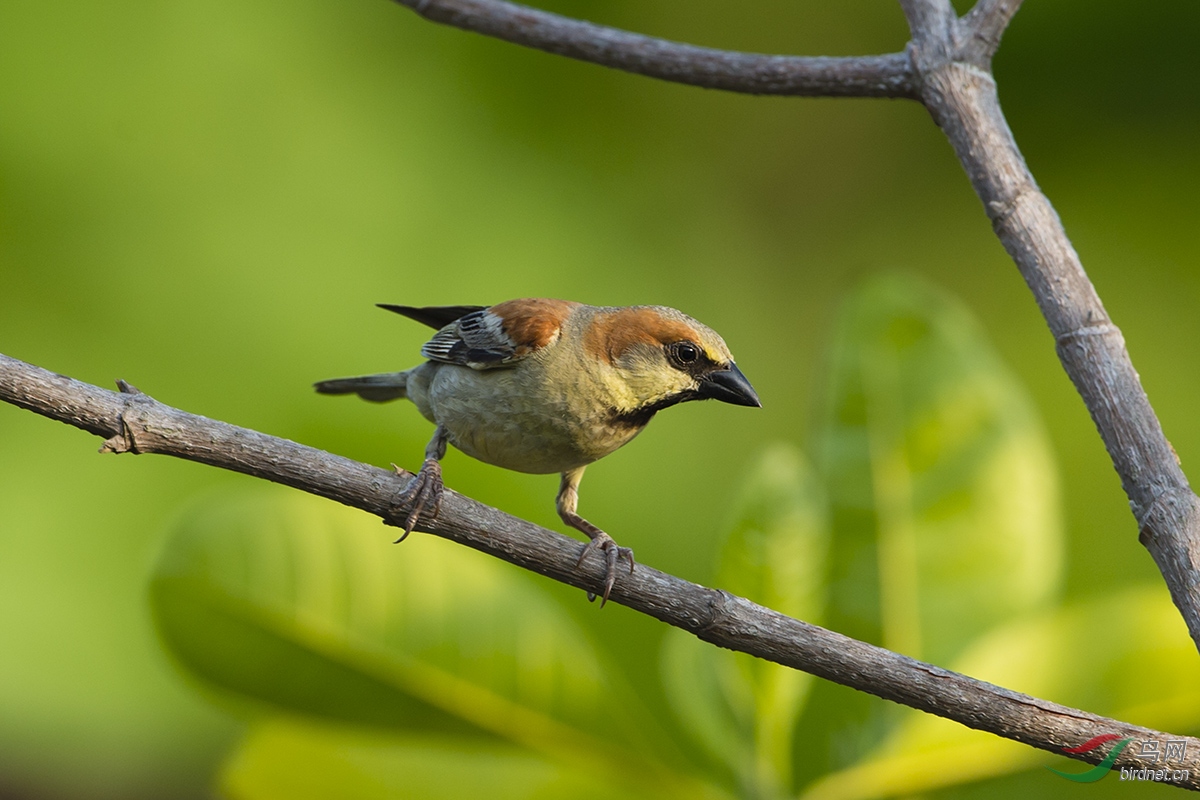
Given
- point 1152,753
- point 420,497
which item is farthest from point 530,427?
point 1152,753

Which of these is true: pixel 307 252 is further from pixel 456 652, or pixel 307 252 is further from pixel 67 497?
pixel 456 652

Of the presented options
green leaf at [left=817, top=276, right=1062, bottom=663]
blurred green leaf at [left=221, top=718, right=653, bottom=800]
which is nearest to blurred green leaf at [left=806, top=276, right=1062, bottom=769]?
green leaf at [left=817, top=276, right=1062, bottom=663]

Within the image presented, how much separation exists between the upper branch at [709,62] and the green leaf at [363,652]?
779 millimetres

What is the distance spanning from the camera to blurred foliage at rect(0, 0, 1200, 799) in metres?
2.07

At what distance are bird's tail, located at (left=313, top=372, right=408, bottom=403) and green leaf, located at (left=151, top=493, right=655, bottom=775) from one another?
55 cm

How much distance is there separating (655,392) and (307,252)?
1179 mm

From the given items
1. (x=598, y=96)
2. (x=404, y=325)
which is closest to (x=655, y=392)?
(x=404, y=325)

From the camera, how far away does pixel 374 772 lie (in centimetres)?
125

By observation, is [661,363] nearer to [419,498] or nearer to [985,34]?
[419,498]

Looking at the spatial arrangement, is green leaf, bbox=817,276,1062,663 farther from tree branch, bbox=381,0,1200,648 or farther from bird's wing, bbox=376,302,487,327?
bird's wing, bbox=376,302,487,327

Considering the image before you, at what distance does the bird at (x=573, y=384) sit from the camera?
1.41m

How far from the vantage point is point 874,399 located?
1431mm

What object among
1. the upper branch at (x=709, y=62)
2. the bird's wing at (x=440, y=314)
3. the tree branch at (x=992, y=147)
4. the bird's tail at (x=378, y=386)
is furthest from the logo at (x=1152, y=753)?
the bird's tail at (x=378, y=386)

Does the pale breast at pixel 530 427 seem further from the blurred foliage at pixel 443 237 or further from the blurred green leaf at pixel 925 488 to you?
the blurred foliage at pixel 443 237
